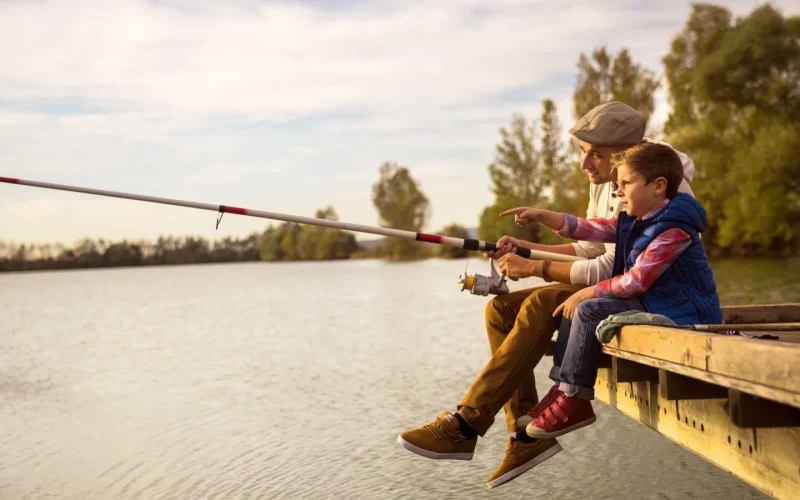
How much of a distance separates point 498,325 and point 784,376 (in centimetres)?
248

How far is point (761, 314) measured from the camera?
5906mm

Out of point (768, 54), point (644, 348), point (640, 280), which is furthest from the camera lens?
point (768, 54)

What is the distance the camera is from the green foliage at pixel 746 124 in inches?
1533

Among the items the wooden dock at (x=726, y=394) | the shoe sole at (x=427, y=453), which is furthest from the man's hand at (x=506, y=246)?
the shoe sole at (x=427, y=453)

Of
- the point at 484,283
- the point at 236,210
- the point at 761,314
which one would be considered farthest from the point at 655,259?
the point at 236,210

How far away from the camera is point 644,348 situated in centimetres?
368

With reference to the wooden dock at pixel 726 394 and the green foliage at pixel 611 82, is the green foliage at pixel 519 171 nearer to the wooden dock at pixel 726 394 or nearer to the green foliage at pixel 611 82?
the green foliage at pixel 611 82

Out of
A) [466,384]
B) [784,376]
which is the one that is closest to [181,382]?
[466,384]

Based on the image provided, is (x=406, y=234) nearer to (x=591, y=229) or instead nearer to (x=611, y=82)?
(x=591, y=229)

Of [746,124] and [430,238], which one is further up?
[746,124]

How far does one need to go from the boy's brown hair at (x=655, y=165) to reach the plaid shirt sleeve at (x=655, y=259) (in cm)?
25

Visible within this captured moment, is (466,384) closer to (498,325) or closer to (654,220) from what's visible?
(498,325)

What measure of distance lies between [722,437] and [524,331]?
3.74 ft

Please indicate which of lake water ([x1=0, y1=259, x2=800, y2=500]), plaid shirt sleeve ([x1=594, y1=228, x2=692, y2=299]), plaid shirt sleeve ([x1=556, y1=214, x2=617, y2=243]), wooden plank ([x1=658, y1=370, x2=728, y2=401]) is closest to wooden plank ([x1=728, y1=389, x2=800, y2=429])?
wooden plank ([x1=658, y1=370, x2=728, y2=401])
